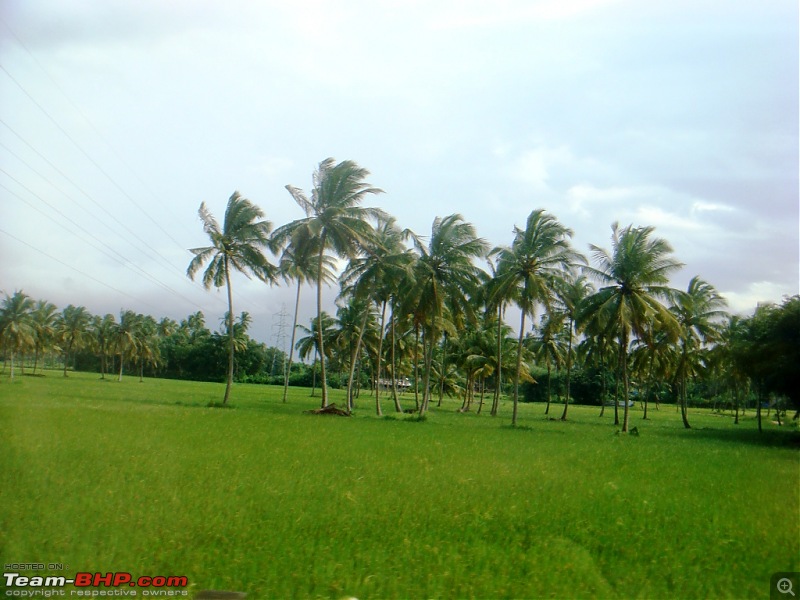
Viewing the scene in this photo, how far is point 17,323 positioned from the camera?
17.7 metres

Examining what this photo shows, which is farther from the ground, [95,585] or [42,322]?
[42,322]

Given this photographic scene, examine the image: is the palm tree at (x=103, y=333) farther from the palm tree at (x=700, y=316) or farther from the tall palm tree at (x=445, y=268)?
the palm tree at (x=700, y=316)

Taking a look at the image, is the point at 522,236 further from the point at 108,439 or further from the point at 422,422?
the point at 108,439

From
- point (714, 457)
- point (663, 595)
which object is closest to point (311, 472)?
point (663, 595)

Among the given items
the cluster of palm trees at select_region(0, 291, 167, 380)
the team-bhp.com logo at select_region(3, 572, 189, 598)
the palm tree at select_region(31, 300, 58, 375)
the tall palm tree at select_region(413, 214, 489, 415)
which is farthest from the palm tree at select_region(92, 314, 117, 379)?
the team-bhp.com logo at select_region(3, 572, 189, 598)

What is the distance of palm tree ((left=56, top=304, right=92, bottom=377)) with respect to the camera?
95.7 ft

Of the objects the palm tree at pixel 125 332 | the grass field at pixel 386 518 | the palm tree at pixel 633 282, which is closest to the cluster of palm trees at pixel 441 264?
the palm tree at pixel 633 282

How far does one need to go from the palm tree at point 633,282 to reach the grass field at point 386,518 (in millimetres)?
12420

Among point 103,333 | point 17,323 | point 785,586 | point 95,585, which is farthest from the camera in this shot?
point 103,333

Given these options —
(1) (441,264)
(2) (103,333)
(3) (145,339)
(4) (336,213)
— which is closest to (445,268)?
(1) (441,264)

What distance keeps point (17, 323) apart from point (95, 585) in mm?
15993

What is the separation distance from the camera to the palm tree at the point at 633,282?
2462 centimetres

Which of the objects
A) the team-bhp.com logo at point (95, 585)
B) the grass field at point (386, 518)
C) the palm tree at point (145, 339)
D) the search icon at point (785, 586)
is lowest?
the team-bhp.com logo at point (95, 585)

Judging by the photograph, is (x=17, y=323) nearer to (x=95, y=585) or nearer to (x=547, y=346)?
(x=95, y=585)
